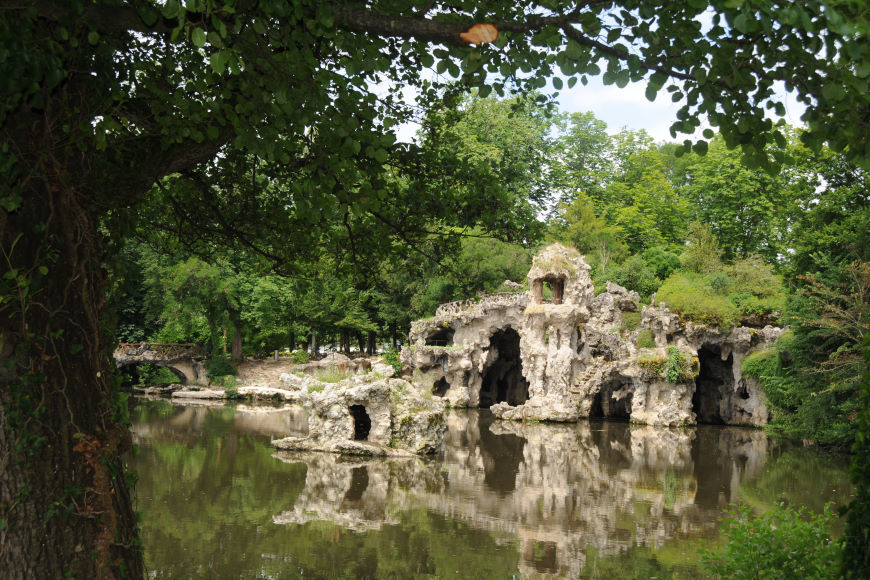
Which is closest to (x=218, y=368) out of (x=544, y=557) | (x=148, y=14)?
(x=544, y=557)

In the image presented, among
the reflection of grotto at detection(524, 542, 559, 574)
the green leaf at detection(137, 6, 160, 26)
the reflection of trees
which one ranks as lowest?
the reflection of grotto at detection(524, 542, 559, 574)

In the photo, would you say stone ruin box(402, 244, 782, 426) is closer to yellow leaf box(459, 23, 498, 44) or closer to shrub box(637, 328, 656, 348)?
shrub box(637, 328, 656, 348)

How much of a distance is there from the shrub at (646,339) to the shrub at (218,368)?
20.1m

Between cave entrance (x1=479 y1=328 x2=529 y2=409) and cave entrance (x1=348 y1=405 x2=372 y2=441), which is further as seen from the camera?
cave entrance (x1=479 y1=328 x2=529 y2=409)

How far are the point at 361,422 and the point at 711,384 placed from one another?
18.3 m

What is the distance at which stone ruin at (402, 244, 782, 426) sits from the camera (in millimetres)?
26125

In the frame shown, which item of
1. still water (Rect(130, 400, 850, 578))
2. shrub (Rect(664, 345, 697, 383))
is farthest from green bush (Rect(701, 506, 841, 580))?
shrub (Rect(664, 345, 697, 383))

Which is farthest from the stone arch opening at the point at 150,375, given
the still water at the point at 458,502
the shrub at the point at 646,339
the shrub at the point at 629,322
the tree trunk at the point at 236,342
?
the shrub at the point at 646,339

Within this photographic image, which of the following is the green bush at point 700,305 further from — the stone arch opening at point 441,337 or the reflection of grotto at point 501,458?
the stone arch opening at point 441,337

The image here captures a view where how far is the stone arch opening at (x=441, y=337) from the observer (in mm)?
32438

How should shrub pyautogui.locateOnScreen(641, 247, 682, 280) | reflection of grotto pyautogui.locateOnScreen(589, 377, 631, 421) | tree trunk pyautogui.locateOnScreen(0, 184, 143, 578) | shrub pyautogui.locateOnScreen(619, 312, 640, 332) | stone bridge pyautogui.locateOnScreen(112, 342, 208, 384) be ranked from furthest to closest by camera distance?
shrub pyautogui.locateOnScreen(641, 247, 682, 280), stone bridge pyautogui.locateOnScreen(112, 342, 208, 384), shrub pyautogui.locateOnScreen(619, 312, 640, 332), reflection of grotto pyautogui.locateOnScreen(589, 377, 631, 421), tree trunk pyautogui.locateOnScreen(0, 184, 143, 578)

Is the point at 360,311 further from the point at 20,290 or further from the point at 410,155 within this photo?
the point at 20,290

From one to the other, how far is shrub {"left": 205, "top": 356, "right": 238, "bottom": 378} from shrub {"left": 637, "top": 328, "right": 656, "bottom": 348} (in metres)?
20.1

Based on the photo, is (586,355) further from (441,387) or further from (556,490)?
(556,490)
